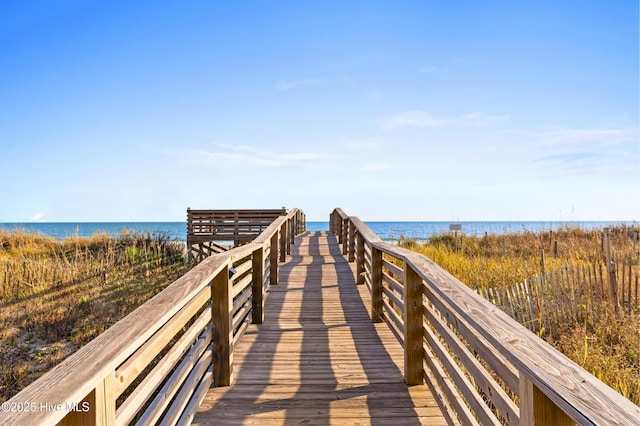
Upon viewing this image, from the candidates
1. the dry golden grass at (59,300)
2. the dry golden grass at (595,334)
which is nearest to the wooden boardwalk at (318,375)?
the dry golden grass at (595,334)

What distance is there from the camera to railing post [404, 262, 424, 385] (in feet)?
9.85

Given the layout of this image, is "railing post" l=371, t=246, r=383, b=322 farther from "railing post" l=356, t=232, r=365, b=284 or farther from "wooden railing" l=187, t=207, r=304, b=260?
"wooden railing" l=187, t=207, r=304, b=260

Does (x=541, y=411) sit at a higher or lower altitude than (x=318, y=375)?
higher

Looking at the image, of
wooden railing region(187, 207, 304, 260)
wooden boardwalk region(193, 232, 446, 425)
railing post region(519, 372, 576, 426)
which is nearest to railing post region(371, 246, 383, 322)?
wooden boardwalk region(193, 232, 446, 425)

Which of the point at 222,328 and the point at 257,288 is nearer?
the point at 222,328

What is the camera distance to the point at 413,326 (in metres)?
3.04

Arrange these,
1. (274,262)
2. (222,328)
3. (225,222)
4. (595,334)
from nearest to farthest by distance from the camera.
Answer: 1. (222,328)
2. (595,334)
3. (274,262)
4. (225,222)

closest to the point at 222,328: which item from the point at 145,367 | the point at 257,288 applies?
the point at 145,367

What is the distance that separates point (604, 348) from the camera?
16.5ft

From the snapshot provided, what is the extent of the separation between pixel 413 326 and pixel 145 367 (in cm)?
188

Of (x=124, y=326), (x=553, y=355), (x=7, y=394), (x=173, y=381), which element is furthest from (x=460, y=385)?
(x=7, y=394)

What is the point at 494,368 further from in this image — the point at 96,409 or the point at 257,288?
the point at 257,288

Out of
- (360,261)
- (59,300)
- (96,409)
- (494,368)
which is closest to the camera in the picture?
(96,409)

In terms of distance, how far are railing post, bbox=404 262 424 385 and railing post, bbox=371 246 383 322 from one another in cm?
174
